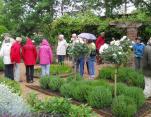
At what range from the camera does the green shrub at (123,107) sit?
9.02m

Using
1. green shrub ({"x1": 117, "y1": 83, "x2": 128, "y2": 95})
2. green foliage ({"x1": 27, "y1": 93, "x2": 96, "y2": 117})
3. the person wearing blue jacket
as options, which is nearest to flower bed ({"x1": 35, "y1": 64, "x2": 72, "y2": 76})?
the person wearing blue jacket

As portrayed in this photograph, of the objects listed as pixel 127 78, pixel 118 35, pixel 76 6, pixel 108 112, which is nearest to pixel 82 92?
pixel 108 112

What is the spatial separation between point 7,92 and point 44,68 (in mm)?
7889

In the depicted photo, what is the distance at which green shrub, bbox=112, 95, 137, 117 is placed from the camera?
9.02 meters

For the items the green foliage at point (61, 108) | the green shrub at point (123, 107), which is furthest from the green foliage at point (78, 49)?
the green foliage at point (61, 108)

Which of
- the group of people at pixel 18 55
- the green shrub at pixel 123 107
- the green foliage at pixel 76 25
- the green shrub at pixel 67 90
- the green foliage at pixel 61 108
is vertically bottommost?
the green shrub at pixel 123 107

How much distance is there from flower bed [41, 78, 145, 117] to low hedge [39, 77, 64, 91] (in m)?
0.48

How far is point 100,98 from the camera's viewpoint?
32.0ft

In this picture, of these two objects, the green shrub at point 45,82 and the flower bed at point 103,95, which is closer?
the flower bed at point 103,95

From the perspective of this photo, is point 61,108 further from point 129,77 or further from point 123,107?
point 129,77

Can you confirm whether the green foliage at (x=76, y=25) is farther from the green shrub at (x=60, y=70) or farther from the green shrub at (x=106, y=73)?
the green shrub at (x=106, y=73)

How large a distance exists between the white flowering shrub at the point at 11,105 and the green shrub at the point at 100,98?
3599 millimetres

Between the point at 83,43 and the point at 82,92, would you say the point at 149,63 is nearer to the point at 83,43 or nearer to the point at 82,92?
the point at 82,92

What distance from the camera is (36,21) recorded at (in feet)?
88.3
